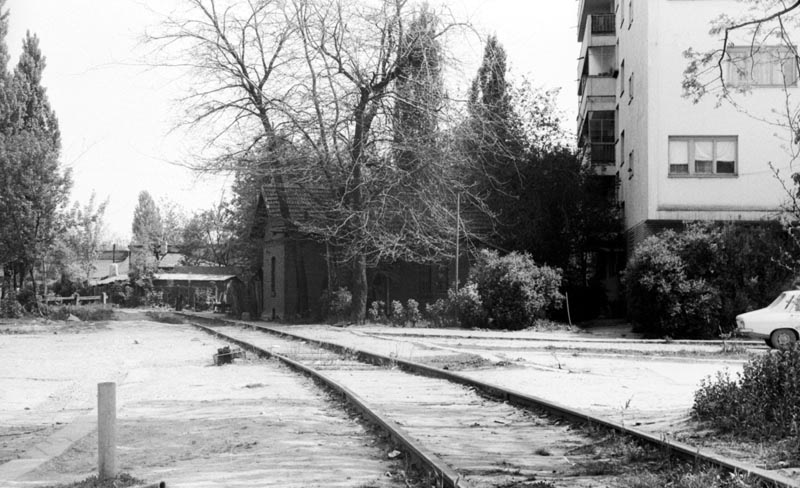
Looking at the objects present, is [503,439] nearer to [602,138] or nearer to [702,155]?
[702,155]

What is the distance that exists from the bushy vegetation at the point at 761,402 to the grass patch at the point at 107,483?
5.05 m

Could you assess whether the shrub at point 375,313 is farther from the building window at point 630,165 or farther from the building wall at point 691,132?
the building window at point 630,165

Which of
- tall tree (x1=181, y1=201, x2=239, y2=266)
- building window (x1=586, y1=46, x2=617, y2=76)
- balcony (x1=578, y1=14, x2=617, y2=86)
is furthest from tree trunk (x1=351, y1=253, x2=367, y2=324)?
tall tree (x1=181, y1=201, x2=239, y2=266)

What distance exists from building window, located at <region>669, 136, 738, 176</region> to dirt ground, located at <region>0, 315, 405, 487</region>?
692 inches

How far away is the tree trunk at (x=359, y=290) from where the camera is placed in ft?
108

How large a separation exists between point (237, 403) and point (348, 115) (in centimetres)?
2098

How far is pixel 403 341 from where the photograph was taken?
73.2ft

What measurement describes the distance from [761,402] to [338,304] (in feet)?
86.1

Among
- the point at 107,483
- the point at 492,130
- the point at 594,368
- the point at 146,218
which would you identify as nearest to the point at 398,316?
the point at 492,130

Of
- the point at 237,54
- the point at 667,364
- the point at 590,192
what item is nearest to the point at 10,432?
the point at 667,364

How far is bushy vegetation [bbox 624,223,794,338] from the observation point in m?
24.8

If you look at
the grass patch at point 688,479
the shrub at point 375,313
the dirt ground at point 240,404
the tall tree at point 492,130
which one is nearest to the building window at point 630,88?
the tall tree at point 492,130

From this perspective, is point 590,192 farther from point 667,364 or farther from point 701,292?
point 667,364

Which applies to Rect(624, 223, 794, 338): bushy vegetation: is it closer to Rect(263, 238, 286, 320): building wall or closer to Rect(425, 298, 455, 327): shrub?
Rect(425, 298, 455, 327): shrub
